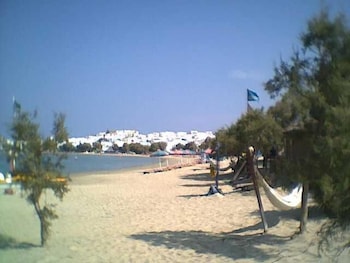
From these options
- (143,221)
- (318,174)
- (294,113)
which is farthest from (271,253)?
(143,221)

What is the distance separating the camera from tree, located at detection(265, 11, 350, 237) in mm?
4715

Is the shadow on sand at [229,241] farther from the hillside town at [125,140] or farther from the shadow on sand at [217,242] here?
the hillside town at [125,140]

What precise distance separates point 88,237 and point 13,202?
17.1ft

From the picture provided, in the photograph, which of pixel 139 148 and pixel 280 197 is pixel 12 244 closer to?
pixel 280 197

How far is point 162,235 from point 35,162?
2501mm

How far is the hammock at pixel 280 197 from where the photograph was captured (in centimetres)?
788

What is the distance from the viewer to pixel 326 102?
5652 millimetres

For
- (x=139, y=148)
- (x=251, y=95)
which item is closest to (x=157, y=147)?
(x=139, y=148)

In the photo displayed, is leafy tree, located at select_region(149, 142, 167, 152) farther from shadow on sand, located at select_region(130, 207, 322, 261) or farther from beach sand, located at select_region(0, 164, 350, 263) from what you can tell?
shadow on sand, located at select_region(130, 207, 322, 261)

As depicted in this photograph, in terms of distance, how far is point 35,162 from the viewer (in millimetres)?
6766

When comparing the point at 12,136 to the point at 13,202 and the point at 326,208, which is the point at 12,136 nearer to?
the point at 326,208

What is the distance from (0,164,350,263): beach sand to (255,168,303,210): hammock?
0.88 feet

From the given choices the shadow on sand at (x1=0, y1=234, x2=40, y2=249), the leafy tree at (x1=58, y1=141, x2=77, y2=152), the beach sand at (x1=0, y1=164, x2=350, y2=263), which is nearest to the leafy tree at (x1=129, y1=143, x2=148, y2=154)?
the beach sand at (x1=0, y1=164, x2=350, y2=263)

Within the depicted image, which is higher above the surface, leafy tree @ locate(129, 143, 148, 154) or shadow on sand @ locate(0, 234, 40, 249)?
leafy tree @ locate(129, 143, 148, 154)
